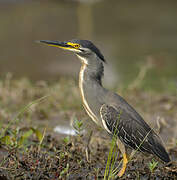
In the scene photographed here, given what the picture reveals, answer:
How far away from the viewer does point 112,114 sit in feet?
12.8

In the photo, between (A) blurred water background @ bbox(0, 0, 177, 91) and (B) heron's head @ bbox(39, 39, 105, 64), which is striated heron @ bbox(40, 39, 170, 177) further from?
(A) blurred water background @ bbox(0, 0, 177, 91)

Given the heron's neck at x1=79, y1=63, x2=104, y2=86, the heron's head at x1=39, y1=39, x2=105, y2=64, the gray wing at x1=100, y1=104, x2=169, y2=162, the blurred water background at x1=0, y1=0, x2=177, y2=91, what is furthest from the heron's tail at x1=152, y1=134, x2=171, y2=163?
the blurred water background at x1=0, y1=0, x2=177, y2=91

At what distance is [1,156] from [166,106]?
2977mm

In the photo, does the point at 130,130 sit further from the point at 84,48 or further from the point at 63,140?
the point at 84,48

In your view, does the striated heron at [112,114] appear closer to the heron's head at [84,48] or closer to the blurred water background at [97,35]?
the heron's head at [84,48]

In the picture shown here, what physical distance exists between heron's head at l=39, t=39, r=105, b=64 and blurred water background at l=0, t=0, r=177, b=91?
293cm

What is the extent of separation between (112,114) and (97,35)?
32.9ft

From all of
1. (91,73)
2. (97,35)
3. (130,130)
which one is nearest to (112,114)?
(130,130)

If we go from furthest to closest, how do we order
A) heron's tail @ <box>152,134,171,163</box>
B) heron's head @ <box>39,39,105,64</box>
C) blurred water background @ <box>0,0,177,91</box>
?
blurred water background @ <box>0,0,177,91</box>, heron's head @ <box>39,39,105,64</box>, heron's tail @ <box>152,134,171,163</box>

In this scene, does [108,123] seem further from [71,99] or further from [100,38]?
[100,38]

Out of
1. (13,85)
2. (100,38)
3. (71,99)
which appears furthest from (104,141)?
(100,38)

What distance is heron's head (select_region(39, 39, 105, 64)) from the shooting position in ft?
13.3

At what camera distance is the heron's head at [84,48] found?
4055 millimetres

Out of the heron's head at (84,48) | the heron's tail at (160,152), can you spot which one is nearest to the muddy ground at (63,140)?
the heron's tail at (160,152)
